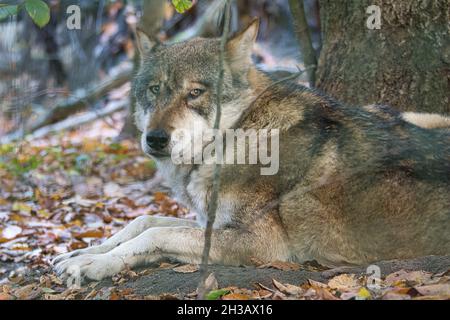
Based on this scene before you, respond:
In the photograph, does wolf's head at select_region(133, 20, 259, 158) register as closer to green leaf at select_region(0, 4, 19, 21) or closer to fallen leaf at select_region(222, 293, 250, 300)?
green leaf at select_region(0, 4, 19, 21)

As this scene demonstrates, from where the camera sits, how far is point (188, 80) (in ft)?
16.1

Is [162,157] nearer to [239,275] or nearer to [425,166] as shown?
[239,275]

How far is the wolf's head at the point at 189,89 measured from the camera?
4.72m

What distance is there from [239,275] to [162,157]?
3.64ft

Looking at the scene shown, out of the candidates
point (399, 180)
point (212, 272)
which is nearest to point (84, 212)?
point (212, 272)

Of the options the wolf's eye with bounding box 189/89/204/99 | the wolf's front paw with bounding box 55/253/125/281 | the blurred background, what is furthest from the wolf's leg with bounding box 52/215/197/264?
the blurred background

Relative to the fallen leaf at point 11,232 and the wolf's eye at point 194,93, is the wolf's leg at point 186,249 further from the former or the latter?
the fallen leaf at point 11,232

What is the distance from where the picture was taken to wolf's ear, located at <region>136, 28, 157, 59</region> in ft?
17.8

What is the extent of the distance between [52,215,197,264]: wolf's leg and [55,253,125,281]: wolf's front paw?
1.25ft

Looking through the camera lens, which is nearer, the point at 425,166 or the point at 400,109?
the point at 425,166

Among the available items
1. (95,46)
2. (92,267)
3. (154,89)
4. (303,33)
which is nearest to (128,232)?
(92,267)

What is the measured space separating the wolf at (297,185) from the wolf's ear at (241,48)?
1 cm

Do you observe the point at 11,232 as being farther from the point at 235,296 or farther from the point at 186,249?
the point at 235,296

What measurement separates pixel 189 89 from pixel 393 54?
7.34 feet
